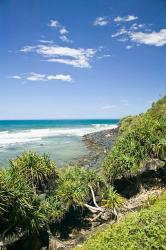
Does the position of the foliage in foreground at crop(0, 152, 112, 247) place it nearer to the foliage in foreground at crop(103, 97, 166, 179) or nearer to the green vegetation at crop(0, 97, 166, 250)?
the green vegetation at crop(0, 97, 166, 250)

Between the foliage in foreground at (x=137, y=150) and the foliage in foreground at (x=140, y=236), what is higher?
the foliage in foreground at (x=137, y=150)

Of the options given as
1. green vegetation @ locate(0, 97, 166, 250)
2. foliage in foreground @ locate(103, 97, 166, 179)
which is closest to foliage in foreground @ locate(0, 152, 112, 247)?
green vegetation @ locate(0, 97, 166, 250)

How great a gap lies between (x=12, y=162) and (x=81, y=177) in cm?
803

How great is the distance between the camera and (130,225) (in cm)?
2173

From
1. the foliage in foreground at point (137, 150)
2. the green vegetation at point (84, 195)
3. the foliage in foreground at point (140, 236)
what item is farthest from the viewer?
the foliage in foreground at point (137, 150)

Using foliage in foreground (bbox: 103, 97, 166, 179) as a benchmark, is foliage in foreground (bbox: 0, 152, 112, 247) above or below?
below

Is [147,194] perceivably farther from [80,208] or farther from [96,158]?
[96,158]

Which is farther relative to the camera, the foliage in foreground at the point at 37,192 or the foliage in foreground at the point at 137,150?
the foliage in foreground at the point at 137,150

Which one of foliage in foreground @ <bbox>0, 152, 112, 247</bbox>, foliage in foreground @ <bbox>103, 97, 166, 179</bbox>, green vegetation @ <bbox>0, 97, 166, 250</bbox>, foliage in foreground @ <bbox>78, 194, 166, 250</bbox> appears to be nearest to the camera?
foliage in foreground @ <bbox>78, 194, 166, 250</bbox>

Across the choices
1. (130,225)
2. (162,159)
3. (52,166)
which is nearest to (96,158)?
(162,159)

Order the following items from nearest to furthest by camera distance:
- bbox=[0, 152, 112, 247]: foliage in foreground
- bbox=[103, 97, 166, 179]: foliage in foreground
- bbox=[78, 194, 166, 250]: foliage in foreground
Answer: bbox=[78, 194, 166, 250]: foliage in foreground
bbox=[0, 152, 112, 247]: foliage in foreground
bbox=[103, 97, 166, 179]: foliage in foreground

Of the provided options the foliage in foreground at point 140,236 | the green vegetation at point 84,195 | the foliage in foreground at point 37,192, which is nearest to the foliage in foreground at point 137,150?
the green vegetation at point 84,195

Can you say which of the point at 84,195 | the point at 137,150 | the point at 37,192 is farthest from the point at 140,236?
the point at 137,150

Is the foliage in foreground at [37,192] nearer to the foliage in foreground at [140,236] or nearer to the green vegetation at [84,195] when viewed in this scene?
the green vegetation at [84,195]
